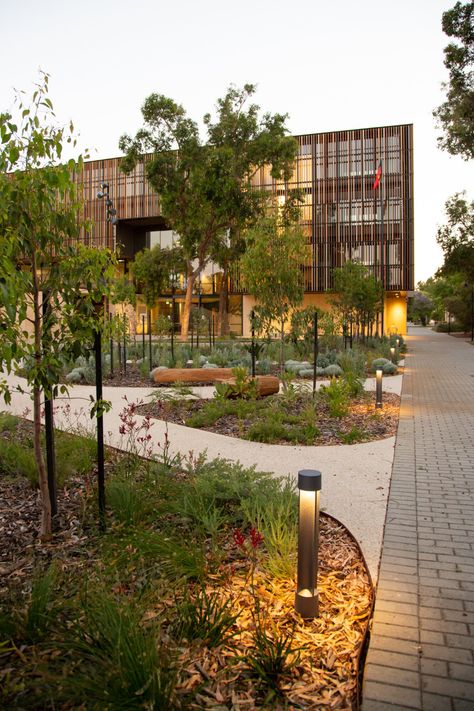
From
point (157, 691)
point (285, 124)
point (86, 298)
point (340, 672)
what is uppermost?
point (285, 124)

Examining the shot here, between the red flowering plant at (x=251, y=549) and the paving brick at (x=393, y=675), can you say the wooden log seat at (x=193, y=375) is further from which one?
the paving brick at (x=393, y=675)

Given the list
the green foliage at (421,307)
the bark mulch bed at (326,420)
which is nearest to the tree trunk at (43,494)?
the bark mulch bed at (326,420)

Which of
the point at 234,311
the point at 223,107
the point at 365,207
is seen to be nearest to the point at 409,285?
the point at 365,207

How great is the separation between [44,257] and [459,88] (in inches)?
898

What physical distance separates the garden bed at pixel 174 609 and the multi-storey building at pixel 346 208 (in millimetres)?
37665

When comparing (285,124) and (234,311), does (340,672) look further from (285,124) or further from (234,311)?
(234,311)

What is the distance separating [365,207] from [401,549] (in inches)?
1655

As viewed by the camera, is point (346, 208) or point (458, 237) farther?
point (346, 208)

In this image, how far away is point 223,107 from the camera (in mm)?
32875

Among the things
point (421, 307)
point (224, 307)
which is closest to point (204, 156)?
point (224, 307)

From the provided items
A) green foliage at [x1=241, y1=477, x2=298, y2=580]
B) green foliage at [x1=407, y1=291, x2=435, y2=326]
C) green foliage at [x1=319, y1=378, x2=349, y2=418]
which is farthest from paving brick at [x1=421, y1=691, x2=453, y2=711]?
green foliage at [x1=407, y1=291, x2=435, y2=326]

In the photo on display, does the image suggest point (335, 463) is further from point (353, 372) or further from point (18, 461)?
point (353, 372)

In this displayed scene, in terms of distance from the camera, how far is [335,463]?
635 centimetres

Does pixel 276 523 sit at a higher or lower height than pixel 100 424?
lower
